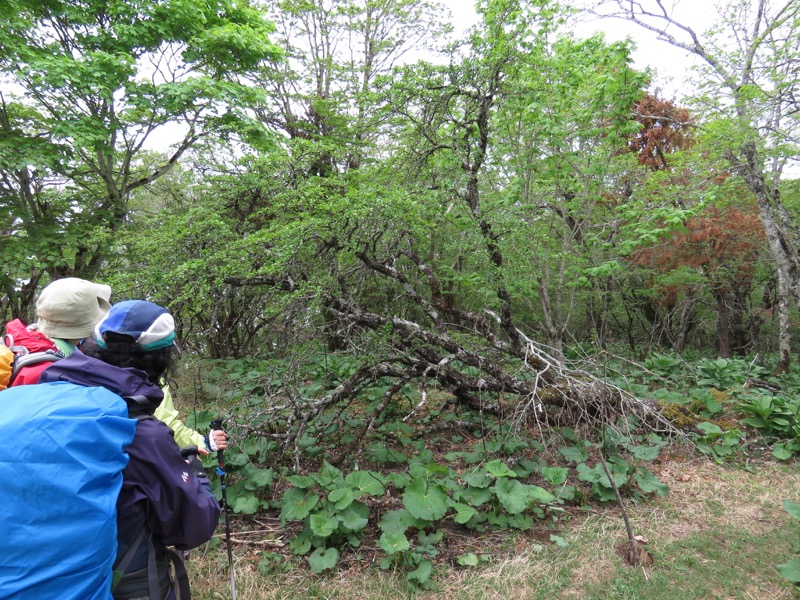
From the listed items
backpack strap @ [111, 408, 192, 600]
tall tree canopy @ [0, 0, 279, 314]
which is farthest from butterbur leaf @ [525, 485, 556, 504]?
tall tree canopy @ [0, 0, 279, 314]

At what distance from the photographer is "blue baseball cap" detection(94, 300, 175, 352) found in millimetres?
1579

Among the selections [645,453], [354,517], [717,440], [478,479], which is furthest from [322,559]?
[717,440]

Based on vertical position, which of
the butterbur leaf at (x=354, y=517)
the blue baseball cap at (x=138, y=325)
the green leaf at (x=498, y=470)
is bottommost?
the butterbur leaf at (x=354, y=517)

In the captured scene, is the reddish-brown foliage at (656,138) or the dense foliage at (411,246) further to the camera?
the reddish-brown foliage at (656,138)

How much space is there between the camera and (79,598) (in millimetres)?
1182

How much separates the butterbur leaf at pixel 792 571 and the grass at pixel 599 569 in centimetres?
23

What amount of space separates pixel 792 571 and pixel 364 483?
273 centimetres

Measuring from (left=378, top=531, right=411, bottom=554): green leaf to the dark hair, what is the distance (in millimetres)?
1944

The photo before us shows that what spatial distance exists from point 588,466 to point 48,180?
37.7 feet

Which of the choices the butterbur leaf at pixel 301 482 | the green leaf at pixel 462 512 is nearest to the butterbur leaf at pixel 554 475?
the green leaf at pixel 462 512

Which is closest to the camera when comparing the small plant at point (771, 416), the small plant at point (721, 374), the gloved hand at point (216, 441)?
the gloved hand at point (216, 441)

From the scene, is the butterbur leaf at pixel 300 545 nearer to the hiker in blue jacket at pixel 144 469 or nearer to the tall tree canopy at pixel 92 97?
the hiker in blue jacket at pixel 144 469

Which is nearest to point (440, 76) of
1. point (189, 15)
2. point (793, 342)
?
point (189, 15)

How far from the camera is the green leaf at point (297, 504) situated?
310 centimetres
